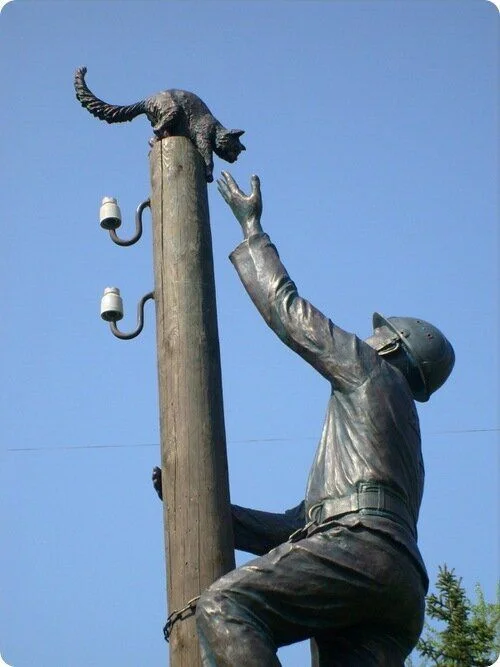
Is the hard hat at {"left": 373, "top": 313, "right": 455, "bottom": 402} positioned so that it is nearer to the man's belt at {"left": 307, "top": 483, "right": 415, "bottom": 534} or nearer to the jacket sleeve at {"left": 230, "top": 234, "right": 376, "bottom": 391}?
the jacket sleeve at {"left": 230, "top": 234, "right": 376, "bottom": 391}

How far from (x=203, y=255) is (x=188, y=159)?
612 mm

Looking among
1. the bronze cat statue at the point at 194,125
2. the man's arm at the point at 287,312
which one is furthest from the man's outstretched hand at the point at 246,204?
the bronze cat statue at the point at 194,125

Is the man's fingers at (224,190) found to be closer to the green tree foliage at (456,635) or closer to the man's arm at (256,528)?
the man's arm at (256,528)

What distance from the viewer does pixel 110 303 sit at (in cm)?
746

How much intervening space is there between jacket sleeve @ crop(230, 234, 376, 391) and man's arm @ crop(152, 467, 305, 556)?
1.01 meters

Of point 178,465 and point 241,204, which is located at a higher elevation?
A: point 241,204

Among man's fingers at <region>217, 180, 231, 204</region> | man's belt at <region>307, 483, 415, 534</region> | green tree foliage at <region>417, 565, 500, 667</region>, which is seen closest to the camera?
man's belt at <region>307, 483, 415, 534</region>

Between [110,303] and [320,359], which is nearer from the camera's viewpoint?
[320,359]

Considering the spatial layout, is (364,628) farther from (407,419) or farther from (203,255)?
(203,255)

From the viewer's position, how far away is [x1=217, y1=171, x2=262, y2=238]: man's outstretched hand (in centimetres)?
679

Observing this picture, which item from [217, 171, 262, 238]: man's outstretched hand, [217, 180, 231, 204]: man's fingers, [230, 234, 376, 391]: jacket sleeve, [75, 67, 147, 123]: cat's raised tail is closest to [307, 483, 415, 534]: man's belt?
[230, 234, 376, 391]: jacket sleeve

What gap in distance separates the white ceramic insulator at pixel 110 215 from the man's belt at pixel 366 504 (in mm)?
2401

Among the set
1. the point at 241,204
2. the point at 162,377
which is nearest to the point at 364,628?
the point at 162,377

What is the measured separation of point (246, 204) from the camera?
680 centimetres
